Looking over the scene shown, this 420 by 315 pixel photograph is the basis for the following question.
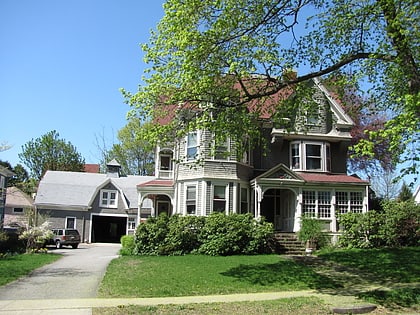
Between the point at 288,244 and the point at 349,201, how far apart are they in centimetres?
520

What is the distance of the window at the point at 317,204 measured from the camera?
24.7m

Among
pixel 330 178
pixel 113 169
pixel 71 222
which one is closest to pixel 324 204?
pixel 330 178

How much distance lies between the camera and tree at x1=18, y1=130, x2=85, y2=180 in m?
62.9

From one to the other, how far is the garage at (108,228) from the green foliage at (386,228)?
91.6ft

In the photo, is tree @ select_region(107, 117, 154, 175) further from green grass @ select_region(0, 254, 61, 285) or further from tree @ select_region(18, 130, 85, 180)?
green grass @ select_region(0, 254, 61, 285)

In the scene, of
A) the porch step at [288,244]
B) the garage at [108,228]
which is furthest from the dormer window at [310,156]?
the garage at [108,228]

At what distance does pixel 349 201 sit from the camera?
25.0 metres

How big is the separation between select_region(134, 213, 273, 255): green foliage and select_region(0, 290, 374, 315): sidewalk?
862 centimetres

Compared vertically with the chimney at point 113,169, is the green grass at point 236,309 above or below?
below

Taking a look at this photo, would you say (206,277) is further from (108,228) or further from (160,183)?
(108,228)

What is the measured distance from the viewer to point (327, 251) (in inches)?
829

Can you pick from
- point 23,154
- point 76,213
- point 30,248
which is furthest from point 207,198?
point 23,154

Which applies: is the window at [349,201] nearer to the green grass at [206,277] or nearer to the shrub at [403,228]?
the shrub at [403,228]

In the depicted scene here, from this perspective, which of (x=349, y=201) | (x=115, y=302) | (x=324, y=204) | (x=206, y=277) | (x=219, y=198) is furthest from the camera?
(x=349, y=201)
